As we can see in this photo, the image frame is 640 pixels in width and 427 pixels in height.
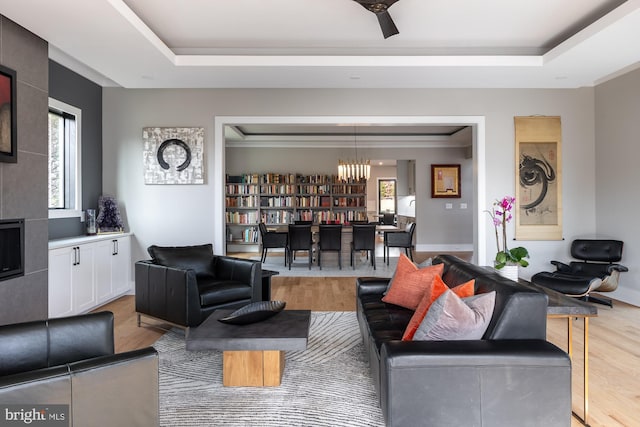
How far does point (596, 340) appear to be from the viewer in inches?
141

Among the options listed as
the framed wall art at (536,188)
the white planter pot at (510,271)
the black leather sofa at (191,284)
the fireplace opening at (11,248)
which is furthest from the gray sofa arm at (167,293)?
the framed wall art at (536,188)

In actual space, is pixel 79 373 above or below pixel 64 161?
below

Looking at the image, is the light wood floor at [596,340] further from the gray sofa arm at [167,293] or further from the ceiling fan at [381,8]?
the ceiling fan at [381,8]

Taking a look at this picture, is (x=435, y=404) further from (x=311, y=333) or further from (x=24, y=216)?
(x=24, y=216)

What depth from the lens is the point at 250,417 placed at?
7.31ft

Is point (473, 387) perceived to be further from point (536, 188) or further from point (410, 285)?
point (536, 188)

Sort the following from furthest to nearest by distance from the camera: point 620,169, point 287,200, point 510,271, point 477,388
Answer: point 287,200 → point 620,169 → point 510,271 → point 477,388

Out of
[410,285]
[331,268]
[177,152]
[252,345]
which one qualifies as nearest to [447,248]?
[331,268]

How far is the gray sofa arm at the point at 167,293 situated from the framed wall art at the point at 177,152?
1687mm

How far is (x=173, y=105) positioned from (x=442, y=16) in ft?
11.3

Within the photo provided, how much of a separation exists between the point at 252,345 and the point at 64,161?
3823 mm

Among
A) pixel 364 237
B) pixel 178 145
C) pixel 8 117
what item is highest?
pixel 178 145

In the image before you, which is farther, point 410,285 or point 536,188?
point 536,188

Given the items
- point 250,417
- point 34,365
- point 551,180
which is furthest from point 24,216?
point 551,180
